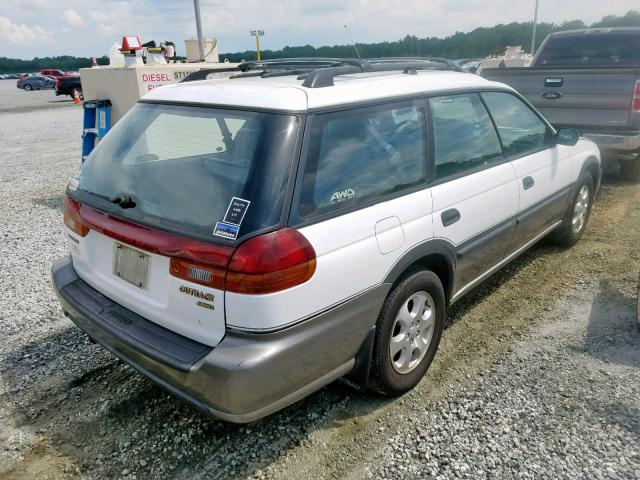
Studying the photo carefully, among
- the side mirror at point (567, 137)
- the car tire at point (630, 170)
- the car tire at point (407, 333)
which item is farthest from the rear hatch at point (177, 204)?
the car tire at point (630, 170)

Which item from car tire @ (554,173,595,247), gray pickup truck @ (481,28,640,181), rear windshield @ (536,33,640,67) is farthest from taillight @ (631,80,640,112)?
rear windshield @ (536,33,640,67)

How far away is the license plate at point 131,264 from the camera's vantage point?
238cm

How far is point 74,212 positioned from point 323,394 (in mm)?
1762

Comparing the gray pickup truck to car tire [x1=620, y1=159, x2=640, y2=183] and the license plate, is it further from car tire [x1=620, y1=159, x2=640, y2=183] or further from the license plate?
the license plate

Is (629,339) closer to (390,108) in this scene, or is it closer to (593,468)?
(593,468)

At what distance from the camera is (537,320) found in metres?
3.73

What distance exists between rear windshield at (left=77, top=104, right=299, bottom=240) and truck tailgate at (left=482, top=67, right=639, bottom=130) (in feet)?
17.8

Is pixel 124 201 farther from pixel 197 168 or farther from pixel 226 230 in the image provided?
pixel 226 230

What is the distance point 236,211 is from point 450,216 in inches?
55.5

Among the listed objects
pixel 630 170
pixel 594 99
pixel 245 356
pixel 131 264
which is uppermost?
pixel 594 99

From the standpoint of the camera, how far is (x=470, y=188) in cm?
317

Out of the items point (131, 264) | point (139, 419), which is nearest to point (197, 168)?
point (131, 264)

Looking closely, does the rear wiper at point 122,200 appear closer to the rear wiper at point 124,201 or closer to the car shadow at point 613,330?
the rear wiper at point 124,201

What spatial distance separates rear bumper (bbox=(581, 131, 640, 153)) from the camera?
20.3ft
